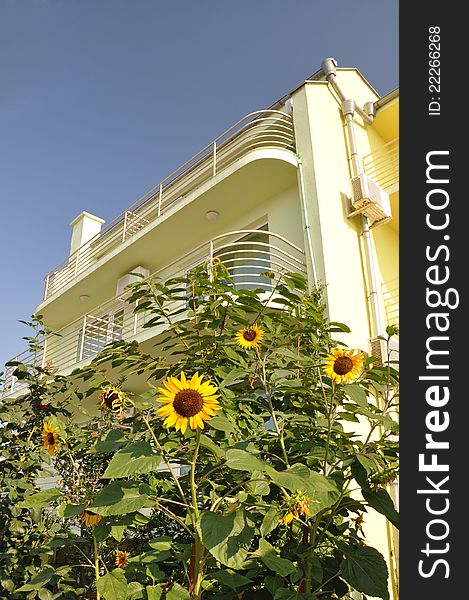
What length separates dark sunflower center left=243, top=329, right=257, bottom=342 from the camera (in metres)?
2.43

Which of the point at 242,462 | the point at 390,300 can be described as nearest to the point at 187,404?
the point at 242,462

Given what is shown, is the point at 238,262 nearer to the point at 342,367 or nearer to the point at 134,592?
the point at 342,367

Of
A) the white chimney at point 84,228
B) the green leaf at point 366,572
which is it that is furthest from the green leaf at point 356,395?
the white chimney at point 84,228

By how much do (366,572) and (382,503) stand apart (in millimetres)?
Answer: 243

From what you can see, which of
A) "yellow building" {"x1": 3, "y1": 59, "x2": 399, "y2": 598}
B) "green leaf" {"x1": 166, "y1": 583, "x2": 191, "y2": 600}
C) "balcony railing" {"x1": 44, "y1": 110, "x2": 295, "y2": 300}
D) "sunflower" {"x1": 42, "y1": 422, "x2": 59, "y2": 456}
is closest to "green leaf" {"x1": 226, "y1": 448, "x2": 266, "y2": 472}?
"green leaf" {"x1": 166, "y1": 583, "x2": 191, "y2": 600}

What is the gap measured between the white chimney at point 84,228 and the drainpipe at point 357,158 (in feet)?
34.1

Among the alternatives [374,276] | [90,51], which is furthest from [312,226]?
[90,51]

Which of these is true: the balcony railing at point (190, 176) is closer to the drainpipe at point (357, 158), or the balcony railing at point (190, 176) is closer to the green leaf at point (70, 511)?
the drainpipe at point (357, 158)

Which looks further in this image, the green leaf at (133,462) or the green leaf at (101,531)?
the green leaf at (101,531)

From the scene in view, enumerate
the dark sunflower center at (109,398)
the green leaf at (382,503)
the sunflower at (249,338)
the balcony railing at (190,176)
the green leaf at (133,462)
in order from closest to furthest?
the green leaf at (133,462), the green leaf at (382,503), the dark sunflower center at (109,398), the sunflower at (249,338), the balcony railing at (190,176)

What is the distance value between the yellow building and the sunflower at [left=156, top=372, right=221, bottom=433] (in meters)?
5.05

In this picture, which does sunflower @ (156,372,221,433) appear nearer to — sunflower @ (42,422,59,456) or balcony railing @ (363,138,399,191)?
sunflower @ (42,422,59,456)

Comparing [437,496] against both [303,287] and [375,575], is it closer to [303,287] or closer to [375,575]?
[375,575]

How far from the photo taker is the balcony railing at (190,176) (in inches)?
382
